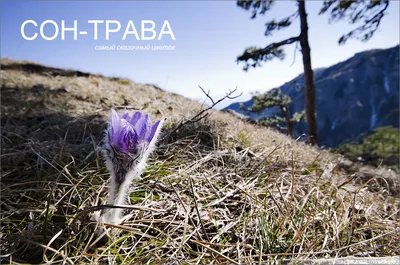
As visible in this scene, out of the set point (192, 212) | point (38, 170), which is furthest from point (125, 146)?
point (38, 170)

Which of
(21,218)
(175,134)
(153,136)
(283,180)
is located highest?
(153,136)

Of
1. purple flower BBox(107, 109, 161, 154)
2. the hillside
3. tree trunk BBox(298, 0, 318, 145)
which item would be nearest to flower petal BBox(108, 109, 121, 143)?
purple flower BBox(107, 109, 161, 154)

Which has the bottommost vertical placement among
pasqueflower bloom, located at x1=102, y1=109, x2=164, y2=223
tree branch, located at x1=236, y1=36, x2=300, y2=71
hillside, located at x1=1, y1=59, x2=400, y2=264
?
hillside, located at x1=1, y1=59, x2=400, y2=264

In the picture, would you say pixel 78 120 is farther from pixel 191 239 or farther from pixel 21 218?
pixel 191 239

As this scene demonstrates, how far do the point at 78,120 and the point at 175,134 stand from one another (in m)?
0.98

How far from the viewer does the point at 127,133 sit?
0.92m

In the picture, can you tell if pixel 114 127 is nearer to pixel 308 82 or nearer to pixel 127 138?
pixel 127 138

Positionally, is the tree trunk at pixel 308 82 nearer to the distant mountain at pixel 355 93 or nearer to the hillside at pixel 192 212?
the hillside at pixel 192 212

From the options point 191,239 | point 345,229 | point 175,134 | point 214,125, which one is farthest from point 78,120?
point 345,229

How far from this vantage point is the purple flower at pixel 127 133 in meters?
0.92

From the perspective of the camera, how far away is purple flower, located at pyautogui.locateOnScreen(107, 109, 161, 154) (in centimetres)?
92

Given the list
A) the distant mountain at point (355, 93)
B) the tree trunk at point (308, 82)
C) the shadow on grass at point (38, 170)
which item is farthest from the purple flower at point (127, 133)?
the distant mountain at point (355, 93)

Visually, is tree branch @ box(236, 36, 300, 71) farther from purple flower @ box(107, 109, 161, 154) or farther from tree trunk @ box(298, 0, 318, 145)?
purple flower @ box(107, 109, 161, 154)

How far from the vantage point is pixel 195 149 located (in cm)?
186
